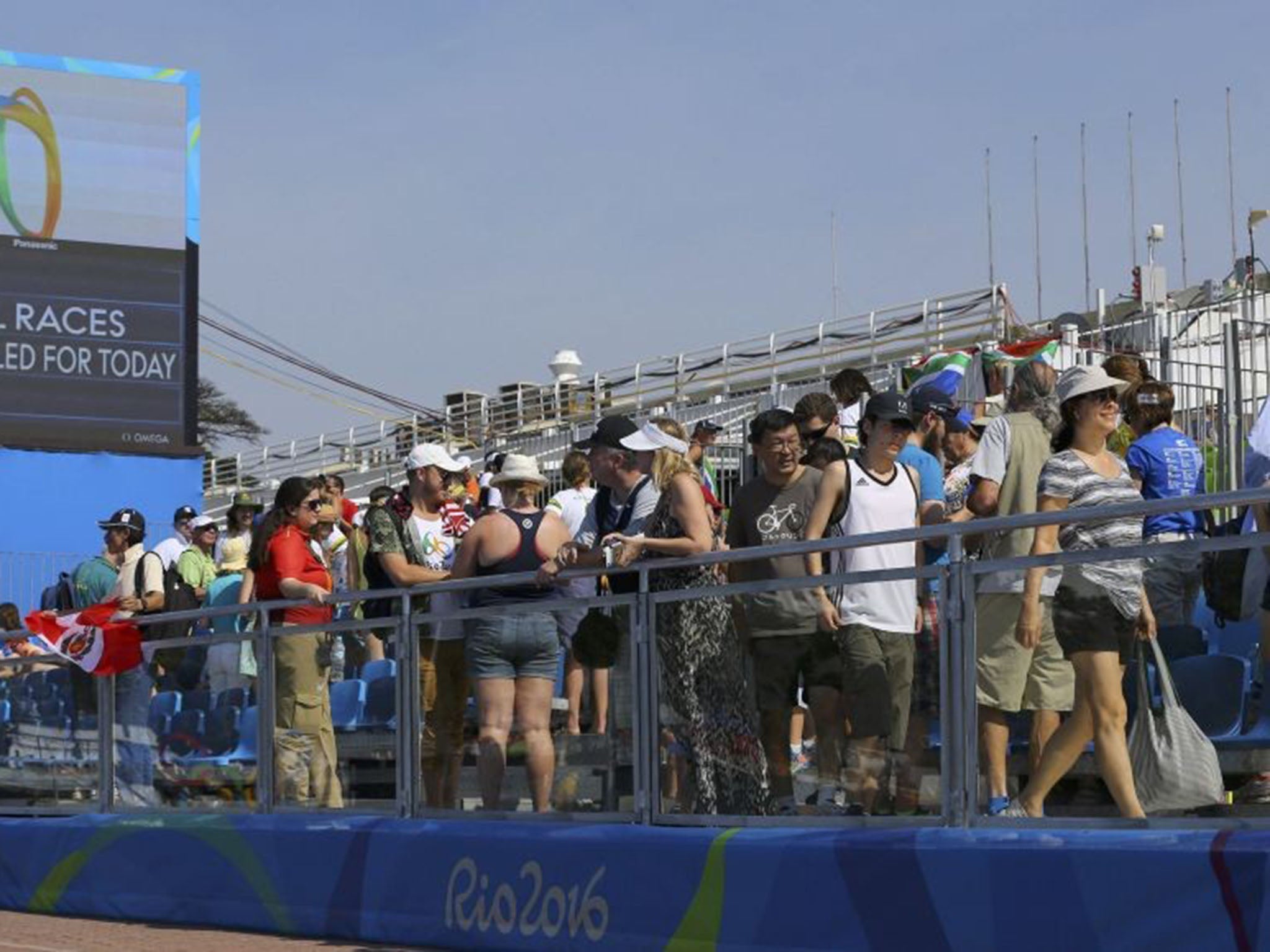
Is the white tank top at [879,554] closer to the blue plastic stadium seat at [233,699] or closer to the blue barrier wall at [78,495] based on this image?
the blue plastic stadium seat at [233,699]

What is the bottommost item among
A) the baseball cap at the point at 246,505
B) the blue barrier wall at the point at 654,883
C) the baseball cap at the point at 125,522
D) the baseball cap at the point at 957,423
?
the blue barrier wall at the point at 654,883

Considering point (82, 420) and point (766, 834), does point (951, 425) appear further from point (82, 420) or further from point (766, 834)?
point (82, 420)

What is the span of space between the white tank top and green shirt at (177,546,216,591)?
27.1ft

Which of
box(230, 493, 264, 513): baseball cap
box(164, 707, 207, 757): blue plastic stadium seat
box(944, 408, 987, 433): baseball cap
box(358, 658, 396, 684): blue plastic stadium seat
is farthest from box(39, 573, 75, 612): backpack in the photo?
box(944, 408, 987, 433): baseball cap

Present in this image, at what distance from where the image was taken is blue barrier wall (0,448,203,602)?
2664 centimetres

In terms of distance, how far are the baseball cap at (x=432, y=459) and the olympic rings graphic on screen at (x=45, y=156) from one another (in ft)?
52.6

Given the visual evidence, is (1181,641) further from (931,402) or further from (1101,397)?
(931,402)

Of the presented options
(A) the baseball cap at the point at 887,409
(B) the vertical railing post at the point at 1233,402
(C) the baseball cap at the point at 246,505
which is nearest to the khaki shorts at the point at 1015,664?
(A) the baseball cap at the point at 887,409

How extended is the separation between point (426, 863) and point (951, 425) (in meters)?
3.61

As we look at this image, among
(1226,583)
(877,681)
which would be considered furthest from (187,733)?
(1226,583)

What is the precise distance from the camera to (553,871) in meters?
9.41

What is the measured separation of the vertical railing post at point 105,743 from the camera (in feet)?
41.6

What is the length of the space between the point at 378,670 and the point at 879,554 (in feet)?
9.84

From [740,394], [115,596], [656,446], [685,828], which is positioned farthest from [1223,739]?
[740,394]
